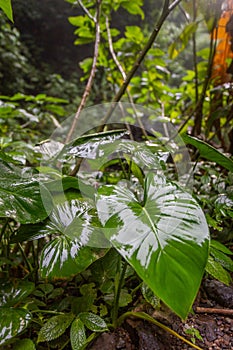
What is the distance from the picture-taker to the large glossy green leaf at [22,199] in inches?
19.2

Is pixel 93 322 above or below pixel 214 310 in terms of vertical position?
above

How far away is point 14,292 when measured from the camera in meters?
0.56

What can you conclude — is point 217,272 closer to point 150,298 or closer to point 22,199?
point 150,298

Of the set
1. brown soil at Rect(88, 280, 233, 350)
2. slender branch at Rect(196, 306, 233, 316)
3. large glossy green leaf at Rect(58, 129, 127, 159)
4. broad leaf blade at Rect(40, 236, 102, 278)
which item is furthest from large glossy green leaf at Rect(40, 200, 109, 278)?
slender branch at Rect(196, 306, 233, 316)

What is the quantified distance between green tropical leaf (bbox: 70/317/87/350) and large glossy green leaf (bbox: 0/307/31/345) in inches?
3.3

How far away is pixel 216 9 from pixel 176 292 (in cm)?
102

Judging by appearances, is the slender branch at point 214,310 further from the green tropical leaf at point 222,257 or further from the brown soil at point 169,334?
the green tropical leaf at point 222,257

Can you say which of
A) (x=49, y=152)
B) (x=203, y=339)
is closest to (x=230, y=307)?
(x=203, y=339)

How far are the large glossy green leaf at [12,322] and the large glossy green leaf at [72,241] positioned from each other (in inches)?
3.8

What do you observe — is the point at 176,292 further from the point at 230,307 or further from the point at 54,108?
the point at 54,108

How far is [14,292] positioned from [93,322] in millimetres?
158

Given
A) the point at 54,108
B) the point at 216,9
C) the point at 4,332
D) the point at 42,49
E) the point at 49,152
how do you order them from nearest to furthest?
1. the point at 4,332
2. the point at 49,152
3. the point at 216,9
4. the point at 54,108
5. the point at 42,49

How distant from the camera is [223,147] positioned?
1.37 metres

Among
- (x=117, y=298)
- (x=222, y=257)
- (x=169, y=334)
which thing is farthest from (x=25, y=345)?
(x=222, y=257)
